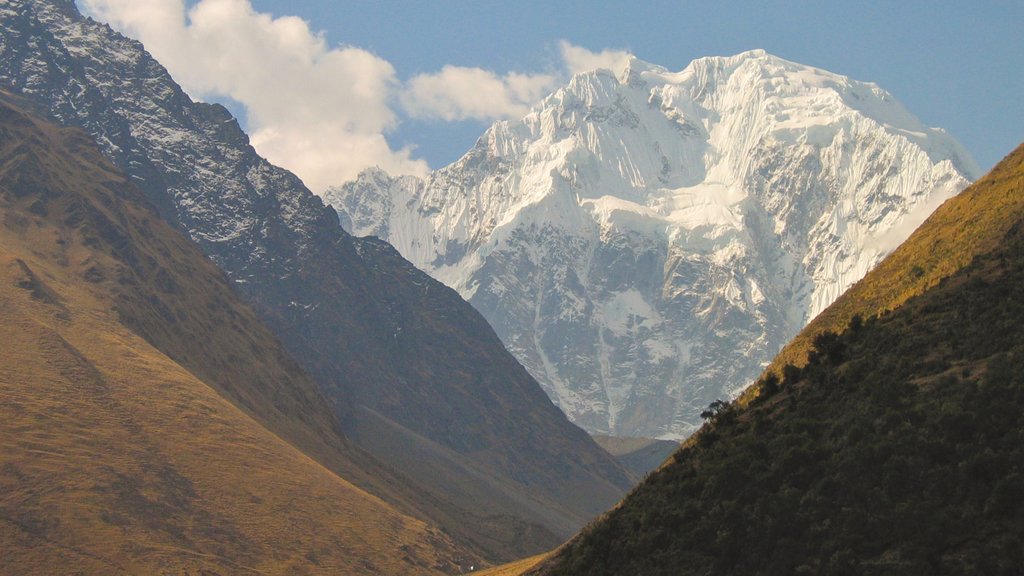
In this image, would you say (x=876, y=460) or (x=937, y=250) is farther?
(x=937, y=250)

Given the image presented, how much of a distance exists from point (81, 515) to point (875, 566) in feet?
526

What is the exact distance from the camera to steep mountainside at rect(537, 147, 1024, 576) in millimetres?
59406

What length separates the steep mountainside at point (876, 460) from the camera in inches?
2339

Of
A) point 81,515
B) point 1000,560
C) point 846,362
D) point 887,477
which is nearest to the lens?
point 1000,560

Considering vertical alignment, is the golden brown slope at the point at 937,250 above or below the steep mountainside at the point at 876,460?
above

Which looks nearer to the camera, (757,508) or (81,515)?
(757,508)

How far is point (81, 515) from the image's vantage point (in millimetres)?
198125

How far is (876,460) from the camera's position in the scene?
2630 inches

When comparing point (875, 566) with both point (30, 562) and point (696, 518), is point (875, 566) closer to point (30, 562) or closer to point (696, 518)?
point (696, 518)

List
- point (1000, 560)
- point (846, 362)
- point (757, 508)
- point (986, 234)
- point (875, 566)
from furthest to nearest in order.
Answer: point (986, 234) → point (846, 362) → point (757, 508) → point (875, 566) → point (1000, 560)

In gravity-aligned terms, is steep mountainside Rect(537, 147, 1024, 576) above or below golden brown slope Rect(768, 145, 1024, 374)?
below

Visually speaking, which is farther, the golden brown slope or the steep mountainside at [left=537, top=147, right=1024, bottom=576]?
the golden brown slope

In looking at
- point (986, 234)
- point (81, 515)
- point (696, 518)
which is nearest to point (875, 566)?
point (696, 518)

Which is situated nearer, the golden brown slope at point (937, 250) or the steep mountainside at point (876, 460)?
the steep mountainside at point (876, 460)
